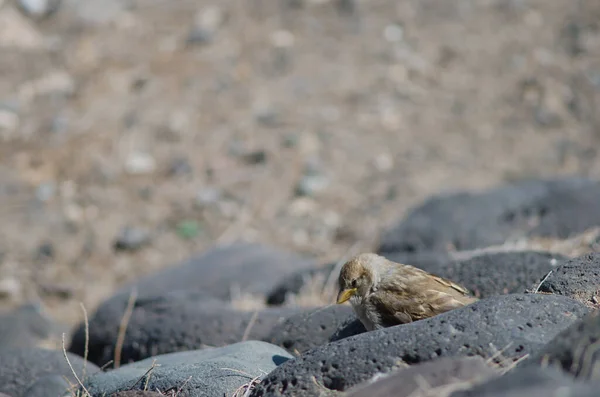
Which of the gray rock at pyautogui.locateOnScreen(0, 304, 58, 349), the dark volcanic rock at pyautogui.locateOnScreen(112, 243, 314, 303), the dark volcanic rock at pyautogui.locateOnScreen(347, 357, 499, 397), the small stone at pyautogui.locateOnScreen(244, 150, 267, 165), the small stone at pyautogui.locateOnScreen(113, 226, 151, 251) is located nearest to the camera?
the dark volcanic rock at pyautogui.locateOnScreen(347, 357, 499, 397)

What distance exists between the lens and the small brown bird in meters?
4.69

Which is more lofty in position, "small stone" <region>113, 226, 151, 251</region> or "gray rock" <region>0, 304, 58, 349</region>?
"gray rock" <region>0, 304, 58, 349</region>

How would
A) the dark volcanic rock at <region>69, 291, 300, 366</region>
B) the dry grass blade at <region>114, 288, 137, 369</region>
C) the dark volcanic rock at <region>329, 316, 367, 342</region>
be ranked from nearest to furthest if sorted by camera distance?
1. the dark volcanic rock at <region>329, 316, 367, 342</region>
2. the dark volcanic rock at <region>69, 291, 300, 366</region>
3. the dry grass blade at <region>114, 288, 137, 369</region>

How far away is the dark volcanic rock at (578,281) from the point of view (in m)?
4.44

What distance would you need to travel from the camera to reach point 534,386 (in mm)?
2861

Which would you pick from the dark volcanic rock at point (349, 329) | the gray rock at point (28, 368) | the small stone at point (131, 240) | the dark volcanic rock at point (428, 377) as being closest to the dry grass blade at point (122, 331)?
the gray rock at point (28, 368)

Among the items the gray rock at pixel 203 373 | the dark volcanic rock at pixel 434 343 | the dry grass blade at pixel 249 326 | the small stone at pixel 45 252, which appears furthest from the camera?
the small stone at pixel 45 252

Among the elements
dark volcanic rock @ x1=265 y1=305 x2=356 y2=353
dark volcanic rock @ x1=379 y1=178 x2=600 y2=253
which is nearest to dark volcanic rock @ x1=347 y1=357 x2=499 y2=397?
dark volcanic rock @ x1=265 y1=305 x2=356 y2=353

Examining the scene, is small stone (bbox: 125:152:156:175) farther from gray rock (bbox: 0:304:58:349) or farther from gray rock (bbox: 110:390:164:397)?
gray rock (bbox: 110:390:164:397)

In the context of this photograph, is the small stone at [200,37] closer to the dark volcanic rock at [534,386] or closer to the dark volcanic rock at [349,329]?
the dark volcanic rock at [349,329]

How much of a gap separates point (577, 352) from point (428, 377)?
51 cm

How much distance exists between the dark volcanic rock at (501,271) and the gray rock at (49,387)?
2404 millimetres

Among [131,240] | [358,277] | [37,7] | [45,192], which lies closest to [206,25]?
[37,7]

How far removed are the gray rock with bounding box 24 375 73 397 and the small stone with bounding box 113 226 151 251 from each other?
5840 millimetres
